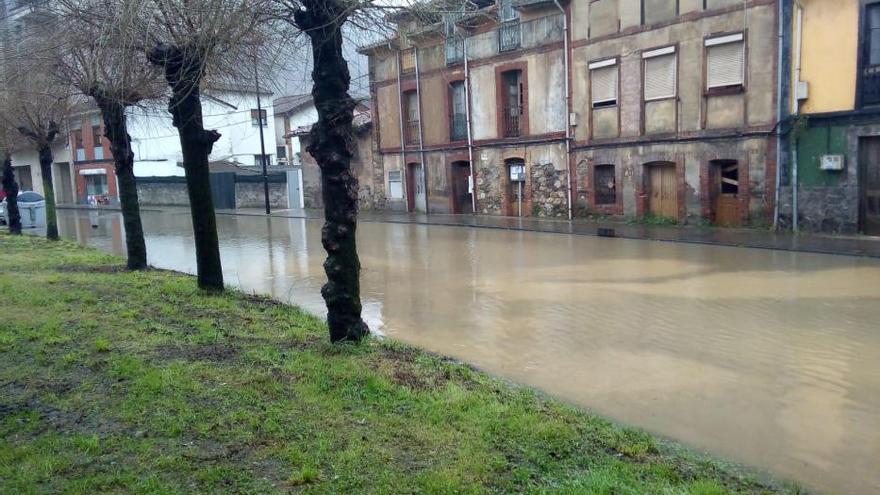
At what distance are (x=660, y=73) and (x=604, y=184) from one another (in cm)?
412

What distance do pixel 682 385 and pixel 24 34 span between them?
11293mm

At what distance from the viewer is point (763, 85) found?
59.0 ft

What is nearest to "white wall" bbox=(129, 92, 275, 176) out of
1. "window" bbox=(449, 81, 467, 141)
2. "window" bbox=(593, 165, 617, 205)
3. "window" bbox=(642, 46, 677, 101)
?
"window" bbox=(449, 81, 467, 141)

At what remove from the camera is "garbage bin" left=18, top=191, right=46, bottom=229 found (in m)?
27.7

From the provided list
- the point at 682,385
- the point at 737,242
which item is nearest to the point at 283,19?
the point at 682,385

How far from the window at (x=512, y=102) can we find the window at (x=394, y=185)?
6.74m

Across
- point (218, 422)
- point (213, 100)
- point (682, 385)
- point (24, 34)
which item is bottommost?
point (682, 385)

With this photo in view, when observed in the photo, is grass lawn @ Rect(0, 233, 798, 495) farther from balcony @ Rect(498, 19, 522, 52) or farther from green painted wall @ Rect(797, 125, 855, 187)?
balcony @ Rect(498, 19, 522, 52)

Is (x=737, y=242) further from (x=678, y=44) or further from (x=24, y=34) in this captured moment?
(x=24, y=34)

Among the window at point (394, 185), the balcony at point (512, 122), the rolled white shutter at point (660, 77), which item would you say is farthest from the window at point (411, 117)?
the rolled white shutter at point (660, 77)

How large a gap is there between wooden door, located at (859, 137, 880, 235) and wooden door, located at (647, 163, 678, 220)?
517 centimetres

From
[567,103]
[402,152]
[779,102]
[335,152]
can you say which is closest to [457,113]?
[402,152]

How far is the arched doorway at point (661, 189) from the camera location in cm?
2098

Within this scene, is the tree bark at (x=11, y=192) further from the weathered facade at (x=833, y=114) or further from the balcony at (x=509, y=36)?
the weathered facade at (x=833, y=114)
